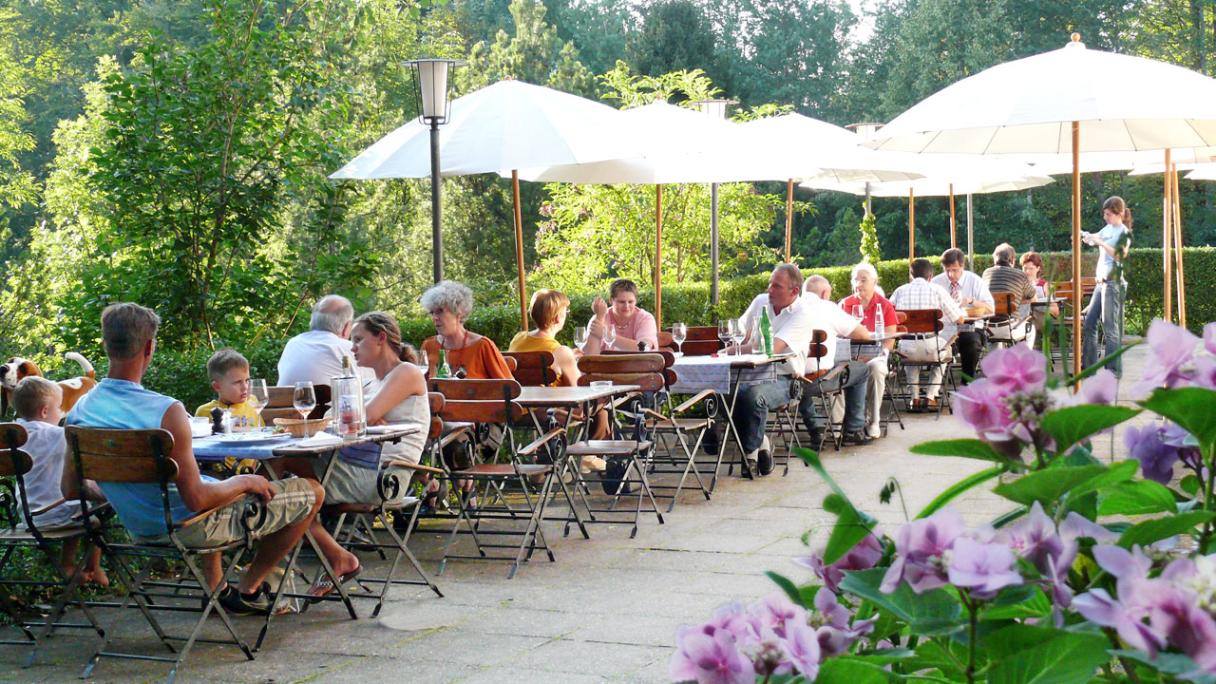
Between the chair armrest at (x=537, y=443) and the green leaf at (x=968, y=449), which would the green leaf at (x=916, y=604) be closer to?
the green leaf at (x=968, y=449)

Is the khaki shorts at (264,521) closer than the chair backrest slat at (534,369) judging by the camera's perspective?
Yes

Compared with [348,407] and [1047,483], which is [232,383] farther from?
[1047,483]

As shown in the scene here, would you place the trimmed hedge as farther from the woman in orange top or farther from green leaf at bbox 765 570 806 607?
the woman in orange top

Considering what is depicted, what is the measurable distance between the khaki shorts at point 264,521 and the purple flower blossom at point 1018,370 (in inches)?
183

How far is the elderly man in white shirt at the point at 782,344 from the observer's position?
960 centimetres

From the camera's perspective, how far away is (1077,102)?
310 inches

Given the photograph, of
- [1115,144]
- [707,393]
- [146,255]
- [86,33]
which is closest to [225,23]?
[146,255]

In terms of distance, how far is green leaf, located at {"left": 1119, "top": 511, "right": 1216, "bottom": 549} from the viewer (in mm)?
1054

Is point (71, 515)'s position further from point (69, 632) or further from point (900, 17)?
point (900, 17)

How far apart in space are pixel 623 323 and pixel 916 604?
913cm

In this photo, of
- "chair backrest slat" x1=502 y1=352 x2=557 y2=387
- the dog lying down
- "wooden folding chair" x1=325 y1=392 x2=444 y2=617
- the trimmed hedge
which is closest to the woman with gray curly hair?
"chair backrest slat" x1=502 y1=352 x2=557 y2=387

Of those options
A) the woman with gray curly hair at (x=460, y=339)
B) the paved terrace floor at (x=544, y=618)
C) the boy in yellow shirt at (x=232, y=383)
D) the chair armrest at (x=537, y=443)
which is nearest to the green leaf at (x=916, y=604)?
the paved terrace floor at (x=544, y=618)

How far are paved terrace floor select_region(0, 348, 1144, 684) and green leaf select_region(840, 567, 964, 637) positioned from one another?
9.61 ft

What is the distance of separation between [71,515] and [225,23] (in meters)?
5.54
